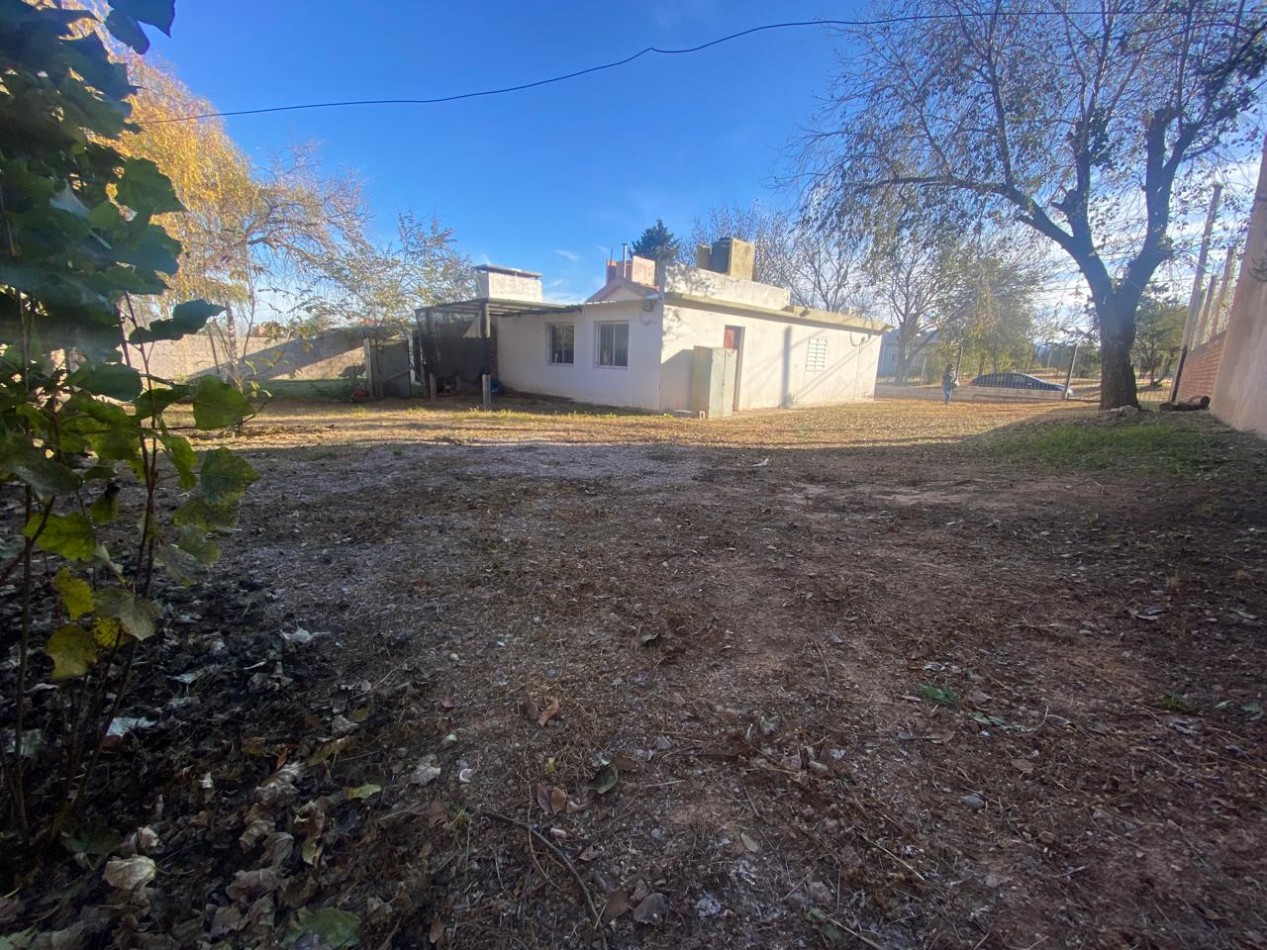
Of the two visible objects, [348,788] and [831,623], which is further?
[831,623]

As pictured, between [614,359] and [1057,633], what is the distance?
10.2 metres

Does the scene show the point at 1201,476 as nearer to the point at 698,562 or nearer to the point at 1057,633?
the point at 1057,633

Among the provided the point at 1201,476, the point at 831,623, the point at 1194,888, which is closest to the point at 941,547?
the point at 831,623

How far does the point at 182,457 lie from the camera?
0.93m

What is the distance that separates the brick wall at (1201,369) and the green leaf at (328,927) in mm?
12208

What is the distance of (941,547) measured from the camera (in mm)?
3199

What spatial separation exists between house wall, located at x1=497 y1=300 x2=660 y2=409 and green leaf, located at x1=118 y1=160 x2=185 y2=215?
973 centimetres

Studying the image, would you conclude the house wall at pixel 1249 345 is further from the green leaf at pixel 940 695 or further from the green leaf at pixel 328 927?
the green leaf at pixel 328 927

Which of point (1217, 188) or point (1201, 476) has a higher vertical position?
point (1217, 188)

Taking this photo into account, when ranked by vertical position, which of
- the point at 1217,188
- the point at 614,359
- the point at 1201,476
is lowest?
the point at 1201,476

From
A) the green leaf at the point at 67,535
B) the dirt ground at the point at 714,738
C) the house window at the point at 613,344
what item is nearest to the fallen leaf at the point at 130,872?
the dirt ground at the point at 714,738

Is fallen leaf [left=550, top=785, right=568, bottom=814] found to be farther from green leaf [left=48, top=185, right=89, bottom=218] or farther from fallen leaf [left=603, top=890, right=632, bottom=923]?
green leaf [left=48, top=185, right=89, bottom=218]

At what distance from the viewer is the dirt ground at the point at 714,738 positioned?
110 centimetres

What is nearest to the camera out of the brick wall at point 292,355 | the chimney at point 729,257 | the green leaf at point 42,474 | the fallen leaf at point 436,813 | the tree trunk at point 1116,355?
the green leaf at point 42,474
